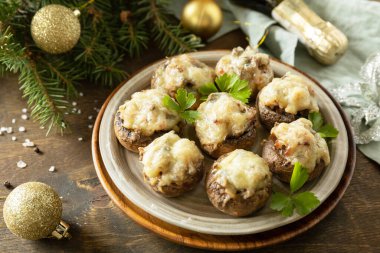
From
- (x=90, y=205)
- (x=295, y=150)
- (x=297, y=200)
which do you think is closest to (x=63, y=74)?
(x=90, y=205)

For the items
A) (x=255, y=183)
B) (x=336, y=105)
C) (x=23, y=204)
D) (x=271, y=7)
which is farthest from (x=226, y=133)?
(x=271, y=7)

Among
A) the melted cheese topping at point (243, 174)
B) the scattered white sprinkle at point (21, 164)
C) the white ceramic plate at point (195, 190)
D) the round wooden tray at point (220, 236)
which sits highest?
the melted cheese topping at point (243, 174)

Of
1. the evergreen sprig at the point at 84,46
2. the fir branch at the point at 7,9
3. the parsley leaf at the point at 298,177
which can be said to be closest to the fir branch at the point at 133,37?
the evergreen sprig at the point at 84,46

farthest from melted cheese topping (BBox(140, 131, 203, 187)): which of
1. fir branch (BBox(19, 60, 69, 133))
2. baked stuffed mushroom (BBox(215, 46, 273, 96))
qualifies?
fir branch (BBox(19, 60, 69, 133))

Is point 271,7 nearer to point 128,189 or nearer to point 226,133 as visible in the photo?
point 226,133

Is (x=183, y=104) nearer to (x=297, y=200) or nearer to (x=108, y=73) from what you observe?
(x=297, y=200)

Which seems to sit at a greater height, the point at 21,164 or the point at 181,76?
the point at 181,76

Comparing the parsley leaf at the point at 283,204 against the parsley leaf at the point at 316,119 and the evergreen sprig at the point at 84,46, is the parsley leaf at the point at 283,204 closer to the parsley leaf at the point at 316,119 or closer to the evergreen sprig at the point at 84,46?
the parsley leaf at the point at 316,119
